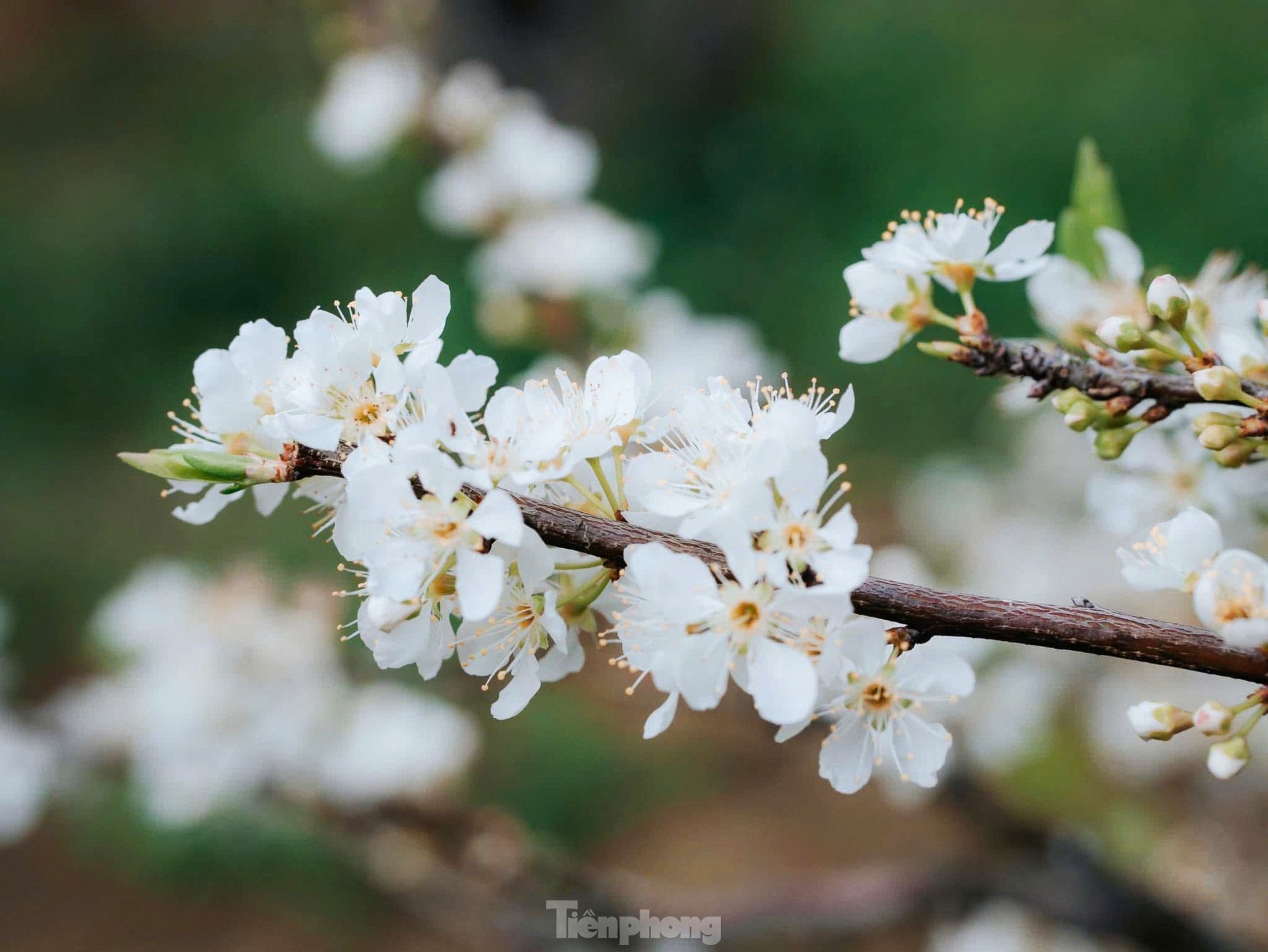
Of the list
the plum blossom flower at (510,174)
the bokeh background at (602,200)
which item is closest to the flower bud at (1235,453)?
the bokeh background at (602,200)

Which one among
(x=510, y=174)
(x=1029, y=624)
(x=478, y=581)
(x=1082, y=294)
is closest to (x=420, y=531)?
(x=478, y=581)

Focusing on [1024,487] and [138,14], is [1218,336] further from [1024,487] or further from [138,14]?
[138,14]

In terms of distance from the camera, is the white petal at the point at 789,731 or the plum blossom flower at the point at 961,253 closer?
the white petal at the point at 789,731

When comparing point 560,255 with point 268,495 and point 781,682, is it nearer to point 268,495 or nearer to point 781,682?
point 268,495

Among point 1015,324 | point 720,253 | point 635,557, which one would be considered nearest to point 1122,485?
point 635,557

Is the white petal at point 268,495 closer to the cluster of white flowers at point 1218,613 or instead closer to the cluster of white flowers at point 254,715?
the cluster of white flowers at point 1218,613

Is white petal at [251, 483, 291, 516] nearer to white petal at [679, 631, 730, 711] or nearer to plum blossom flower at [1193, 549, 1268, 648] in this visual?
white petal at [679, 631, 730, 711]
